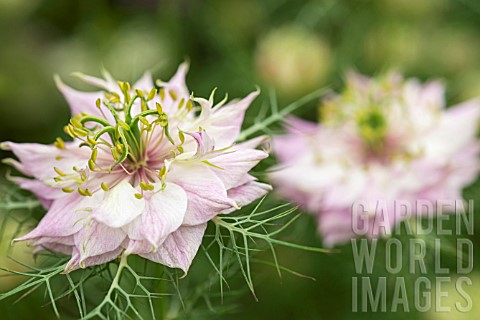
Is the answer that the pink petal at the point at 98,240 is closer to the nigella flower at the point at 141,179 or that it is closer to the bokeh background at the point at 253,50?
the nigella flower at the point at 141,179

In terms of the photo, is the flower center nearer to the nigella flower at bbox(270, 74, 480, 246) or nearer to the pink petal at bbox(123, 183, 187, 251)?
the pink petal at bbox(123, 183, 187, 251)

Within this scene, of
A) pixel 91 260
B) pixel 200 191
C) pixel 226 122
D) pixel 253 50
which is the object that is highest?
pixel 253 50

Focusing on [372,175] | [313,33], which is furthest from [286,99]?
[372,175]

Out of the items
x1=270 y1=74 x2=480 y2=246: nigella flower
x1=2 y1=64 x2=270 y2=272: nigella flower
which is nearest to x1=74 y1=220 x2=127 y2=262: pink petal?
x1=2 y1=64 x2=270 y2=272: nigella flower

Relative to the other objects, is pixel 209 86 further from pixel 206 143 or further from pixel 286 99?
pixel 206 143

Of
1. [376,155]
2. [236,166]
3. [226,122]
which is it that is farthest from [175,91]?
[376,155]

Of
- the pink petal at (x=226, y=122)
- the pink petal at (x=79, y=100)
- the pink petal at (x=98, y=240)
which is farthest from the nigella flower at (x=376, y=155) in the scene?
the pink petal at (x=98, y=240)

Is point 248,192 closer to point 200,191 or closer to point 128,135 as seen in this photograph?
point 200,191
